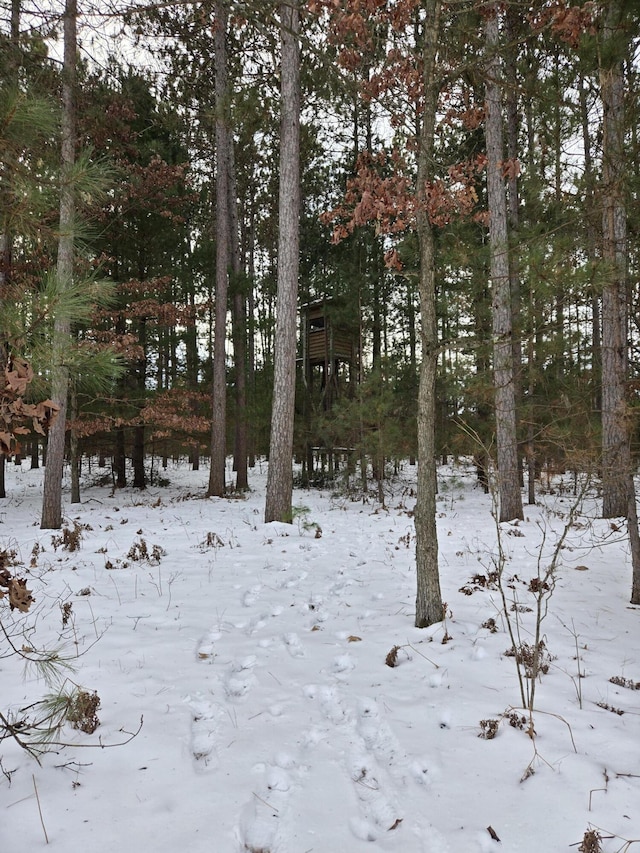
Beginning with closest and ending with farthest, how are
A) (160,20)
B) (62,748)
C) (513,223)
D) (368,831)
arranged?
1. (368,831)
2. (62,748)
3. (513,223)
4. (160,20)

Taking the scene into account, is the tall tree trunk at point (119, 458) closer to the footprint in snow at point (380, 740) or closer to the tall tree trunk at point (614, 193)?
the tall tree trunk at point (614, 193)

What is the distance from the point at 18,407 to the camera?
1706 millimetres

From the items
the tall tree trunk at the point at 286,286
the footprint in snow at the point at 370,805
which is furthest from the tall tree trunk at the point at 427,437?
the tall tree trunk at the point at 286,286

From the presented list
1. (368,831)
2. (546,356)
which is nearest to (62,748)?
(368,831)

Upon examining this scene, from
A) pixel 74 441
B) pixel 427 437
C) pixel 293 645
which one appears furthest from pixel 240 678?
pixel 74 441

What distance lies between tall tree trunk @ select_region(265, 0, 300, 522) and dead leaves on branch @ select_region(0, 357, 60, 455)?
7185 mm

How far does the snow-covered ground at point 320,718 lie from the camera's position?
1991mm

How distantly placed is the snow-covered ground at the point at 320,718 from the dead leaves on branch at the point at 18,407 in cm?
161

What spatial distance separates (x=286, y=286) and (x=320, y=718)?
7.64m

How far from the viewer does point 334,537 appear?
8.36m

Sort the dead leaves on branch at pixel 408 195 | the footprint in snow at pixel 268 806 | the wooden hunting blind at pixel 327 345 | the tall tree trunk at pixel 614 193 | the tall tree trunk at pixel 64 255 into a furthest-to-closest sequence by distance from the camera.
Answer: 1. the wooden hunting blind at pixel 327 345
2. the tall tree trunk at pixel 64 255
3. the tall tree trunk at pixel 614 193
4. the dead leaves on branch at pixel 408 195
5. the footprint in snow at pixel 268 806

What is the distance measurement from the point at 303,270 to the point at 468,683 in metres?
15.4

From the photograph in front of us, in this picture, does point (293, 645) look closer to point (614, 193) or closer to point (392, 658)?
point (392, 658)

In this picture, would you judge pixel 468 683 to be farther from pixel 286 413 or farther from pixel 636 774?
pixel 286 413
